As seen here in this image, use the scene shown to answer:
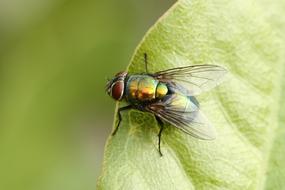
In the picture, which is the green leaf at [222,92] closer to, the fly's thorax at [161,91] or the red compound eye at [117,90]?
the red compound eye at [117,90]

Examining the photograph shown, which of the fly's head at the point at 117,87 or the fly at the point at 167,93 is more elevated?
the fly's head at the point at 117,87

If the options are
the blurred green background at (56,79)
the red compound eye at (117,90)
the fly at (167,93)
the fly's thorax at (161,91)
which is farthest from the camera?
the blurred green background at (56,79)

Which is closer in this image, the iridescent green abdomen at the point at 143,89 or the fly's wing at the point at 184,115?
the fly's wing at the point at 184,115

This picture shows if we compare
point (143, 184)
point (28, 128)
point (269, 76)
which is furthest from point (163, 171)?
point (28, 128)

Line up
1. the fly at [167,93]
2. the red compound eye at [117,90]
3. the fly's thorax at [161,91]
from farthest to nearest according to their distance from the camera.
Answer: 1. the fly's thorax at [161,91]
2. the red compound eye at [117,90]
3. the fly at [167,93]

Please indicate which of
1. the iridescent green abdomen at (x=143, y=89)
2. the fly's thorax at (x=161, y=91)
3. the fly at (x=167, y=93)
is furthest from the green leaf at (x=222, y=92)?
the fly's thorax at (x=161, y=91)

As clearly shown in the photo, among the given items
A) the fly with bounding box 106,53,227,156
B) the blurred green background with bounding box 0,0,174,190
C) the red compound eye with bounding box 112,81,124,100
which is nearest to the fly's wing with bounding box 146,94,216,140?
the fly with bounding box 106,53,227,156

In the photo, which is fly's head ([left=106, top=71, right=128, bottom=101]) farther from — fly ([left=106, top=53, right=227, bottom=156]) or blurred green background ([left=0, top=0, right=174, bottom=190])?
blurred green background ([left=0, top=0, right=174, bottom=190])
